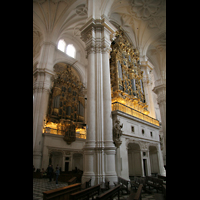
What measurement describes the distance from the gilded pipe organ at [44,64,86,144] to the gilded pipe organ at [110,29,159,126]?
7.68 metres

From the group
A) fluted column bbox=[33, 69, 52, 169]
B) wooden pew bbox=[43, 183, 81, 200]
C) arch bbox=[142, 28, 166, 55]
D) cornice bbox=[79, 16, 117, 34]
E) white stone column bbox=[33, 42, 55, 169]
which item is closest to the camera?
wooden pew bbox=[43, 183, 81, 200]

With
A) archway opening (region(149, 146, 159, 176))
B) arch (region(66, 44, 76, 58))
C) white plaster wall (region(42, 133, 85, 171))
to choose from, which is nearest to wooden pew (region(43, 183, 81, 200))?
white plaster wall (region(42, 133, 85, 171))

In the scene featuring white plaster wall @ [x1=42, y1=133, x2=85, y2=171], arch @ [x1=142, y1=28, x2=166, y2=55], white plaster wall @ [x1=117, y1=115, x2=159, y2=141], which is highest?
arch @ [x1=142, y1=28, x2=166, y2=55]

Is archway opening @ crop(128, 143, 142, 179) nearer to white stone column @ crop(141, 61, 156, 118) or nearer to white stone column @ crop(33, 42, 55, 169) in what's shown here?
white stone column @ crop(141, 61, 156, 118)

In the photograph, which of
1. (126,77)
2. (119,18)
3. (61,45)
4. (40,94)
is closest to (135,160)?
(126,77)

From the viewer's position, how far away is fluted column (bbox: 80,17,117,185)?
25.4 ft

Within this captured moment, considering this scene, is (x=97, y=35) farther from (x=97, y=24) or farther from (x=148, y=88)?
(x=148, y=88)

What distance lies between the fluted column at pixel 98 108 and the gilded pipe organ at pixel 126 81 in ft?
6.63

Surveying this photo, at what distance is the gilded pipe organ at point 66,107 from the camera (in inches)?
652

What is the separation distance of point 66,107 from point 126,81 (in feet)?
28.2

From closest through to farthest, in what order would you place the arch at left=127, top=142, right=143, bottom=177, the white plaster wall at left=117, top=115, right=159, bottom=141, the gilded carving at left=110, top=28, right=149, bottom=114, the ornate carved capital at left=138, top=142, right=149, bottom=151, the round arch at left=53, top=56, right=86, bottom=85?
the white plaster wall at left=117, top=115, right=159, bottom=141, the arch at left=127, top=142, right=143, bottom=177, the ornate carved capital at left=138, top=142, right=149, bottom=151, the gilded carving at left=110, top=28, right=149, bottom=114, the round arch at left=53, top=56, right=86, bottom=85

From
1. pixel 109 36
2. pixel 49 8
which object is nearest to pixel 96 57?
pixel 109 36
